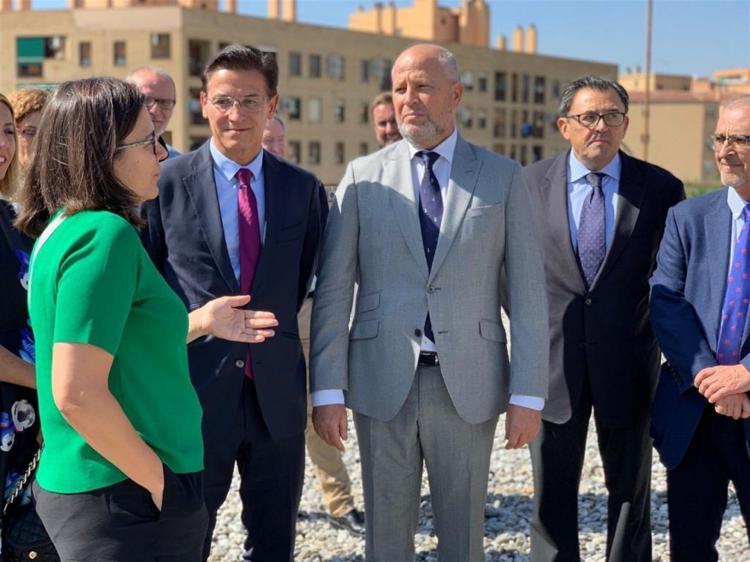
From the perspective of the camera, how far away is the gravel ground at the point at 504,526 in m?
4.86

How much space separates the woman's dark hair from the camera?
2.35 meters

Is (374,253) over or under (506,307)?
over

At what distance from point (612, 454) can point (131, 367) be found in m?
2.49

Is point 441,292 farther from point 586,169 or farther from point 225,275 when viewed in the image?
point 586,169

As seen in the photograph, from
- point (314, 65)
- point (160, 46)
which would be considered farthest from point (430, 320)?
point (314, 65)

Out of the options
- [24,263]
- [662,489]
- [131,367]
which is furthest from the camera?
[662,489]

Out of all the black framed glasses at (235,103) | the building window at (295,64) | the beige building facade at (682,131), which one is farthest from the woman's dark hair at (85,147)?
the beige building facade at (682,131)

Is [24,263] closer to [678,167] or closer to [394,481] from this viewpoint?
[394,481]

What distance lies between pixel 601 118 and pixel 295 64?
5189 centimetres

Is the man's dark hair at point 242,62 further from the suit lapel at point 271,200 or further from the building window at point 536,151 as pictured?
the building window at point 536,151

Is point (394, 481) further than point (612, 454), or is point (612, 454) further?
point (612, 454)

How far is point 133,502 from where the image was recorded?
7.71 ft

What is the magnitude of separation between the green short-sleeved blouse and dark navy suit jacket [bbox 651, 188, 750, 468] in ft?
6.26

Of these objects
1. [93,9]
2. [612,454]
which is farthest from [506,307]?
[93,9]
